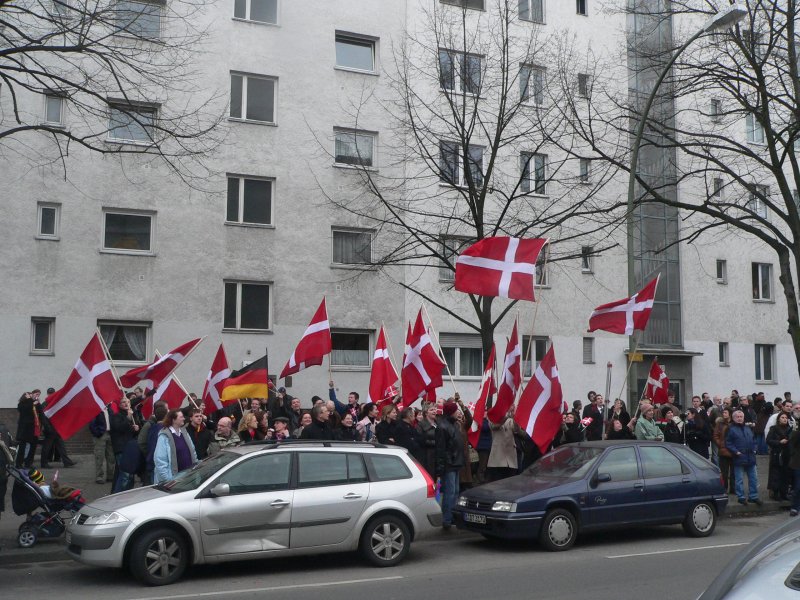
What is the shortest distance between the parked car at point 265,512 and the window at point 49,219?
14.0m

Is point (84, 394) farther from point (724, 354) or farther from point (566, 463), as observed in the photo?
point (724, 354)

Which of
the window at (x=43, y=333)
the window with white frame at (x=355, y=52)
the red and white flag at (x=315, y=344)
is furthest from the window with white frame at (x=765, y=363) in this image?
the window at (x=43, y=333)

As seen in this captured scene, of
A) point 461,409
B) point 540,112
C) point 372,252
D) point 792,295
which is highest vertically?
point 540,112

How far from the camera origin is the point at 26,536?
1109 cm

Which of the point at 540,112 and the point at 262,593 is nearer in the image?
the point at 262,593

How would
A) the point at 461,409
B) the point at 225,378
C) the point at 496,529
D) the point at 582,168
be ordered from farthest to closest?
1. the point at 582,168
2. the point at 225,378
3. the point at 461,409
4. the point at 496,529

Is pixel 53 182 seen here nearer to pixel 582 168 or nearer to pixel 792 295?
pixel 582 168

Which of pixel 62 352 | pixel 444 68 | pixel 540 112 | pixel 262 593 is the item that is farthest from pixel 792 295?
pixel 62 352

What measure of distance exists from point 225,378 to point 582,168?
15.4 meters

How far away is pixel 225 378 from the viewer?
16141 mm

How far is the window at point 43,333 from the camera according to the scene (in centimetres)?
2192

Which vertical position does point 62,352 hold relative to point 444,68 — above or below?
below

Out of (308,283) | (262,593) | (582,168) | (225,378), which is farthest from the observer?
(582,168)

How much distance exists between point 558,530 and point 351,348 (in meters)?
14.5
